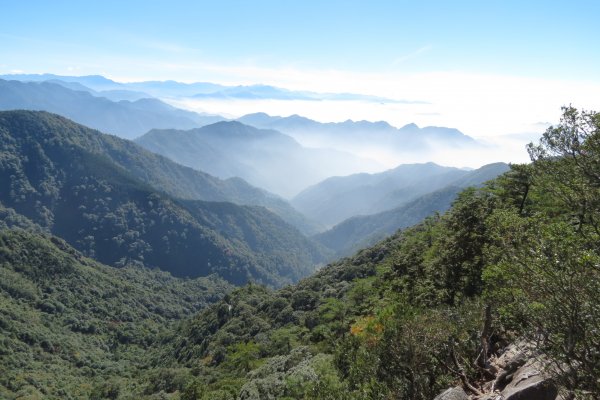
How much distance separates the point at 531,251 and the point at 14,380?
128 meters

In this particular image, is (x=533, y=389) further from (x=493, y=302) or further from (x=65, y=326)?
(x=65, y=326)

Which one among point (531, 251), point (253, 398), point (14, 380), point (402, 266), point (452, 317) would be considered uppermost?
point (531, 251)

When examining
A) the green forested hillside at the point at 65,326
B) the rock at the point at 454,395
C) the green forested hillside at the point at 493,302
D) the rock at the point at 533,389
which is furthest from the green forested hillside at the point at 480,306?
the green forested hillside at the point at 65,326

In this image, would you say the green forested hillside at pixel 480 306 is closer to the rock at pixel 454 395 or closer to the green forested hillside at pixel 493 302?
the green forested hillside at pixel 493 302

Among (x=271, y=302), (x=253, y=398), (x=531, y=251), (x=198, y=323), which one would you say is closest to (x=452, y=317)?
(x=531, y=251)

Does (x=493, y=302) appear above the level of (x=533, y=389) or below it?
above

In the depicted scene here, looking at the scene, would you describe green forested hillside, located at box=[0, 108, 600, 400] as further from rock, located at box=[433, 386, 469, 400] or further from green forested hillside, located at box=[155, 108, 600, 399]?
rock, located at box=[433, 386, 469, 400]

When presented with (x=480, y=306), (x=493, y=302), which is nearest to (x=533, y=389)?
(x=493, y=302)

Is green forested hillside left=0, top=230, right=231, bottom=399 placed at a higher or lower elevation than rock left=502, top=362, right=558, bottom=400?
lower

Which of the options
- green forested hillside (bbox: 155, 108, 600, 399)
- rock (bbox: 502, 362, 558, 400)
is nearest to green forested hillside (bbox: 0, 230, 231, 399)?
green forested hillside (bbox: 155, 108, 600, 399)

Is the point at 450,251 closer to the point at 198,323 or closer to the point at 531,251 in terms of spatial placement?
the point at 531,251

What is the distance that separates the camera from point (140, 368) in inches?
5027

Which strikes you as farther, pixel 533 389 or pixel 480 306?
pixel 480 306

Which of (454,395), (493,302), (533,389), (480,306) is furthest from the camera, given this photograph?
(480,306)
